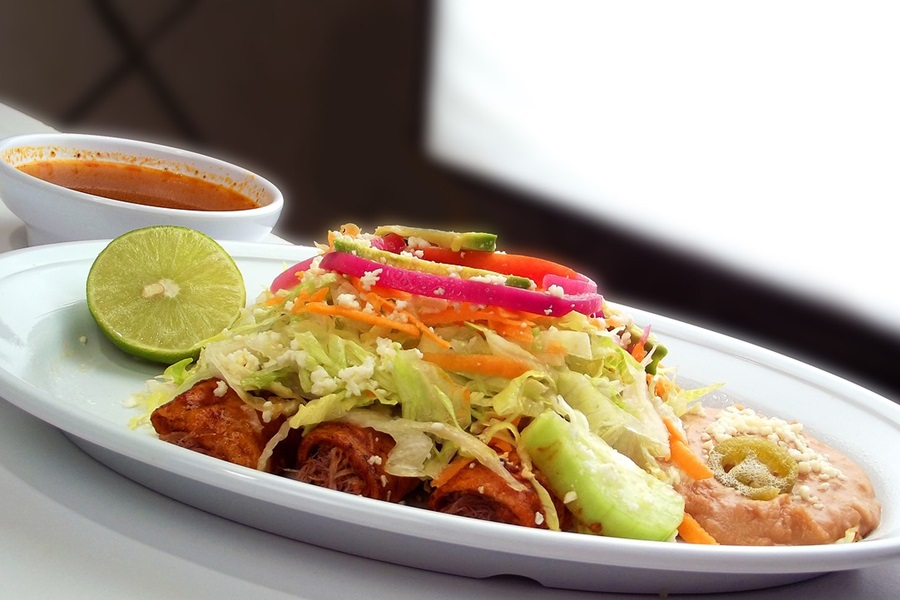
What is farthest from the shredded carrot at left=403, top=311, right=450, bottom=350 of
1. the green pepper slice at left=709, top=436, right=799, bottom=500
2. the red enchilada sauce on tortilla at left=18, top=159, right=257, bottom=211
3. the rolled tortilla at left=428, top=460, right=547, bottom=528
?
the red enchilada sauce on tortilla at left=18, top=159, right=257, bottom=211

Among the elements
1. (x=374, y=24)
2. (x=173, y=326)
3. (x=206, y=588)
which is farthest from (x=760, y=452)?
(x=374, y=24)

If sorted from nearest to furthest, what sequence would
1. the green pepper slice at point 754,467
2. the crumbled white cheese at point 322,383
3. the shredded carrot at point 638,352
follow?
the crumbled white cheese at point 322,383 < the green pepper slice at point 754,467 < the shredded carrot at point 638,352

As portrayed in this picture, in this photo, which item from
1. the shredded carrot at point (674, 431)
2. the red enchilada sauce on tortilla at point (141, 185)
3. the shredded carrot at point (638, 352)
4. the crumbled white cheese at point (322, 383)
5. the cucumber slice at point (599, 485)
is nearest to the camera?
the cucumber slice at point (599, 485)

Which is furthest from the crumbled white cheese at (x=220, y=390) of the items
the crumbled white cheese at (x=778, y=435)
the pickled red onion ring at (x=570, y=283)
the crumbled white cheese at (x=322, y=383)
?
the crumbled white cheese at (x=778, y=435)

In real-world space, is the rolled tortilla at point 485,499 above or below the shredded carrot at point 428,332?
below

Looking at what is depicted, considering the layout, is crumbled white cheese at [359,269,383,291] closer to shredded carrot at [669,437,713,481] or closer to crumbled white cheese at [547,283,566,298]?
crumbled white cheese at [547,283,566,298]

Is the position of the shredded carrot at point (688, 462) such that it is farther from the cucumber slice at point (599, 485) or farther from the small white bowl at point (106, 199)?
the small white bowl at point (106, 199)

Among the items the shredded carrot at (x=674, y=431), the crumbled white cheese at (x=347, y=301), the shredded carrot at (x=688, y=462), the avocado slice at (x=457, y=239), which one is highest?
the avocado slice at (x=457, y=239)
